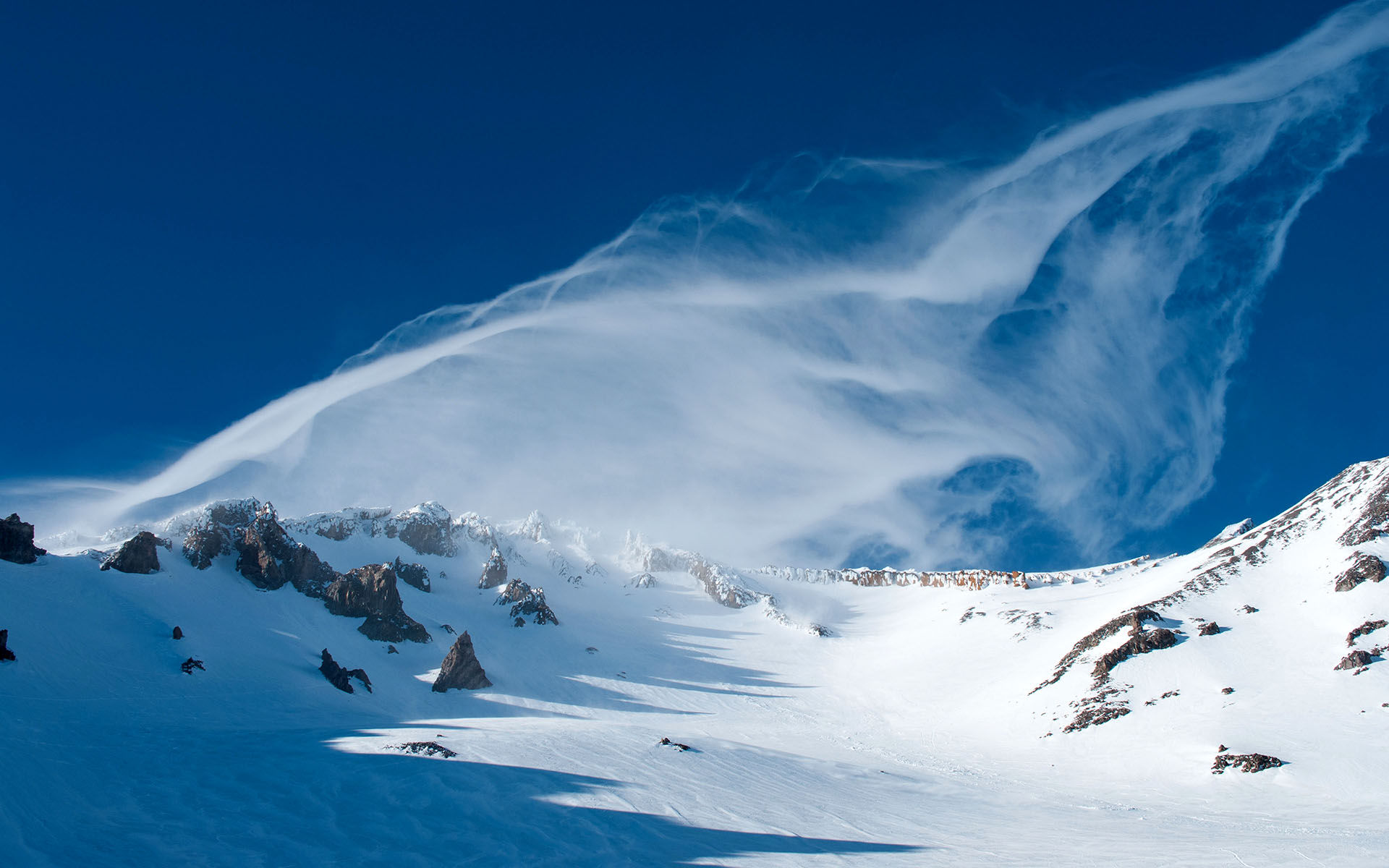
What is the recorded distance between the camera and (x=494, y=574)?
376 feet

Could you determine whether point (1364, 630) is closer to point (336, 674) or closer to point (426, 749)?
point (426, 749)

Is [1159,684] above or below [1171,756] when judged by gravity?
above

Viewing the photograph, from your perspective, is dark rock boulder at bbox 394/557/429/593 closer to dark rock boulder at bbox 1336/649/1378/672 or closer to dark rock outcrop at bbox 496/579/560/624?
dark rock outcrop at bbox 496/579/560/624

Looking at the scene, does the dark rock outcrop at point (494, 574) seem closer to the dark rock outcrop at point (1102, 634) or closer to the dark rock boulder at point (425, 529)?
the dark rock boulder at point (425, 529)

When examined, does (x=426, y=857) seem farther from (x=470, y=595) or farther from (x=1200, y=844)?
(x=470, y=595)

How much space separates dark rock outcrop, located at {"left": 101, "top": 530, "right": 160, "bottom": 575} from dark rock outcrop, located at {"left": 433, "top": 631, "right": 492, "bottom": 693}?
87.4 feet

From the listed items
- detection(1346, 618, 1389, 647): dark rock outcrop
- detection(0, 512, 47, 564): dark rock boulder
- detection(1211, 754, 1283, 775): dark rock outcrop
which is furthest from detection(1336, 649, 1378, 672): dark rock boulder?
detection(0, 512, 47, 564): dark rock boulder

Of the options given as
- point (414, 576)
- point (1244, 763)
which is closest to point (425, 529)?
point (414, 576)

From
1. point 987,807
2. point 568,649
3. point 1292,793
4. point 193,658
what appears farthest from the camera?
point 568,649

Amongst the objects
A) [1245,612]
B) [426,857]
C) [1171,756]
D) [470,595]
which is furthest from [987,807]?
[470,595]

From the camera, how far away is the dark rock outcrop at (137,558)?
52.3m

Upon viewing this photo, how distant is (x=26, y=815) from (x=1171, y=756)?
169ft

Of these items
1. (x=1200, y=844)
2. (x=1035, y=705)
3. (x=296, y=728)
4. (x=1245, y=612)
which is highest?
(x=1245, y=612)

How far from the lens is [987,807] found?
25953mm
